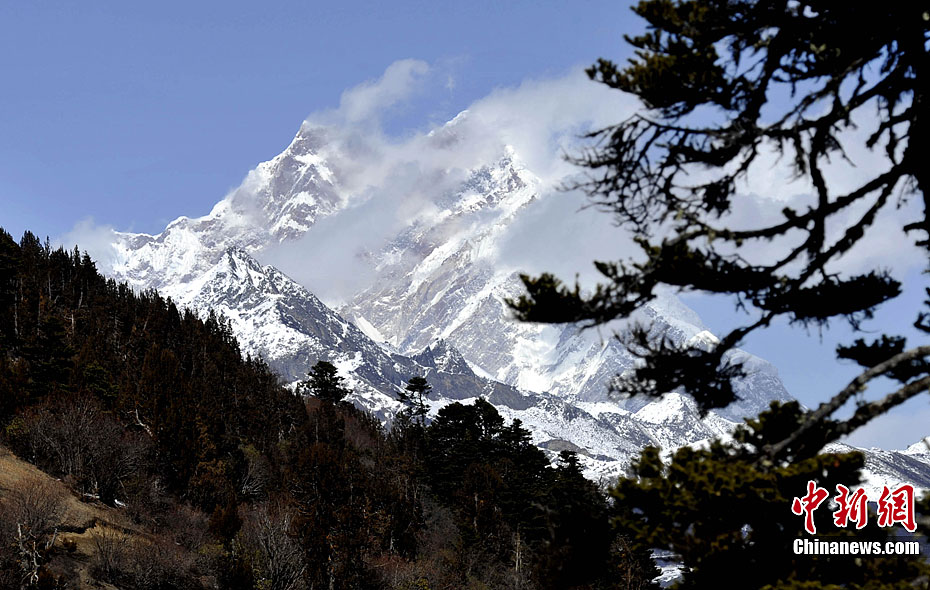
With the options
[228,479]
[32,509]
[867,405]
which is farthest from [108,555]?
[867,405]

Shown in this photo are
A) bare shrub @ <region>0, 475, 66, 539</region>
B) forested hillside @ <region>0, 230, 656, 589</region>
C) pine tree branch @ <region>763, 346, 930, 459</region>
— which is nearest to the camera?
pine tree branch @ <region>763, 346, 930, 459</region>

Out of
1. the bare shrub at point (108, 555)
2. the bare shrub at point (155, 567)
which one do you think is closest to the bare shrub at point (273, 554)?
the bare shrub at point (155, 567)

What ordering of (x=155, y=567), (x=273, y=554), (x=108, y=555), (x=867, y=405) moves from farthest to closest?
(x=273, y=554), (x=155, y=567), (x=108, y=555), (x=867, y=405)

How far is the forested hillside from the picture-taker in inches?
1309

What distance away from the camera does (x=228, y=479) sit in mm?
56938

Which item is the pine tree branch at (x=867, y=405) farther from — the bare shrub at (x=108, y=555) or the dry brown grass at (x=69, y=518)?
the bare shrub at (x=108, y=555)

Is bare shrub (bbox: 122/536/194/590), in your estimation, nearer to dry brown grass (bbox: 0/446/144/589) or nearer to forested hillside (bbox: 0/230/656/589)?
forested hillside (bbox: 0/230/656/589)

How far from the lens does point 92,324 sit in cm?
8281

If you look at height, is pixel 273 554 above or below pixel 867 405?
below

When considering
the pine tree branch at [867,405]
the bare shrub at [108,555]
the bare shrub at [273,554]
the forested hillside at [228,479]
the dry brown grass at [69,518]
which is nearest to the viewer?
the pine tree branch at [867,405]

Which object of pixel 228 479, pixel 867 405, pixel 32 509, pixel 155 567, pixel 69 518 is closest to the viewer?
pixel 867 405

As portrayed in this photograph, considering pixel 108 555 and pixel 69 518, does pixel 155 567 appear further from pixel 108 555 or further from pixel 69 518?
pixel 69 518

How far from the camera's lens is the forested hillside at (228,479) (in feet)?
109

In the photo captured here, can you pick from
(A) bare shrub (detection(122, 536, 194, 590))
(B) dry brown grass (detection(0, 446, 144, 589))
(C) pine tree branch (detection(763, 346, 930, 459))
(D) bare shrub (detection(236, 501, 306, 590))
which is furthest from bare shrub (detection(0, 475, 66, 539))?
(C) pine tree branch (detection(763, 346, 930, 459))
